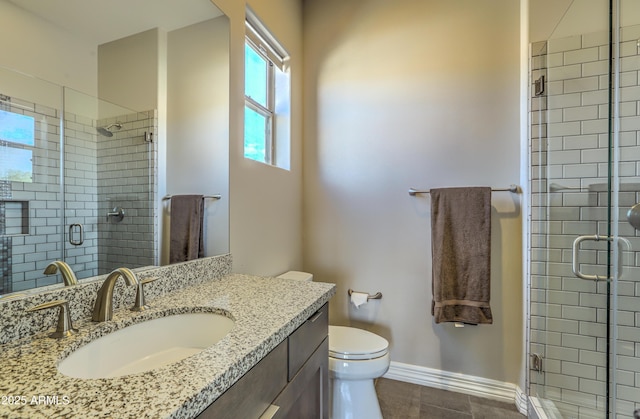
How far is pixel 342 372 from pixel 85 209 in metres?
1.29

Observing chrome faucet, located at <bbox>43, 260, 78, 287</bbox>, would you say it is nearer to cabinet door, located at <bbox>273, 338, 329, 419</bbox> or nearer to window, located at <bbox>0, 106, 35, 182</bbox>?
window, located at <bbox>0, 106, 35, 182</bbox>

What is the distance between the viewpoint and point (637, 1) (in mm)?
1252

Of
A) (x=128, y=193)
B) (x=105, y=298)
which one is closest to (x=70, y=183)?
(x=128, y=193)

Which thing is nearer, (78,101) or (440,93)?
(78,101)

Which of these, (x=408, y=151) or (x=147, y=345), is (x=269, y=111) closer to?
(x=408, y=151)

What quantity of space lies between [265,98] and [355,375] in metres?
1.80

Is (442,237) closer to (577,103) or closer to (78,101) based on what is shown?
(577,103)

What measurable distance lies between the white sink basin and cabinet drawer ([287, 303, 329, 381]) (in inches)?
8.2

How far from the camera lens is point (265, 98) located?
200 centimetres

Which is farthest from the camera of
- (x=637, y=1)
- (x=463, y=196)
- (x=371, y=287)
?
(x=371, y=287)

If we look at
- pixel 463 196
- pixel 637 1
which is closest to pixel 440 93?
pixel 463 196

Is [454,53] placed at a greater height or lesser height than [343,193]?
greater

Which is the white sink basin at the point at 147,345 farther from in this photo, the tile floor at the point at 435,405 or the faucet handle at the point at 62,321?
the tile floor at the point at 435,405

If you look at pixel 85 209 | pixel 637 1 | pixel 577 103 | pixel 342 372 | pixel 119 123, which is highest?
pixel 637 1
